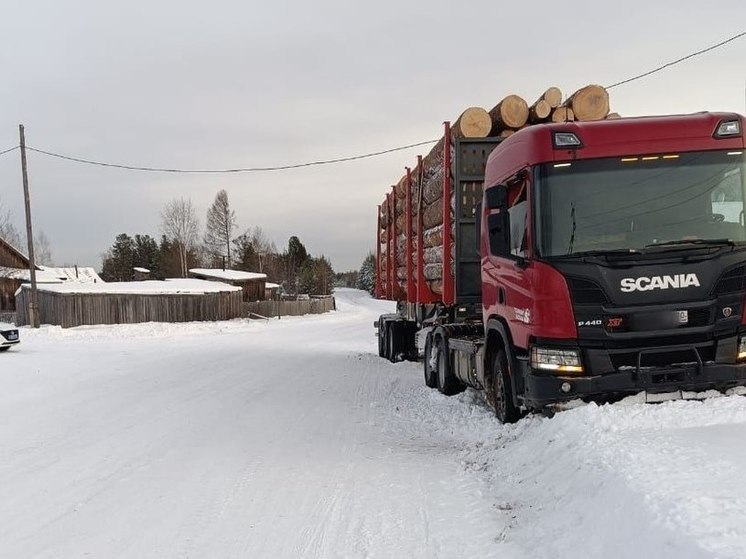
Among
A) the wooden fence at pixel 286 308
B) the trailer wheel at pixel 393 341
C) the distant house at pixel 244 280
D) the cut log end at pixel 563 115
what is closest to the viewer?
the cut log end at pixel 563 115

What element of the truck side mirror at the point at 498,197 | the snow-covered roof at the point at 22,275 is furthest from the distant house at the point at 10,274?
the truck side mirror at the point at 498,197

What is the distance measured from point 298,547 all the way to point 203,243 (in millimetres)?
75111

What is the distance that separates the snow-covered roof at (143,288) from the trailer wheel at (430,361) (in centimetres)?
2620

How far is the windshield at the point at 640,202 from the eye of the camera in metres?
5.09

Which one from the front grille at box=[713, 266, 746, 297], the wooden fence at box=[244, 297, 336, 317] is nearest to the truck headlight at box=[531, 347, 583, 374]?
the front grille at box=[713, 266, 746, 297]

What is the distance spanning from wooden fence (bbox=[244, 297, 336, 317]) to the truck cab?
37327mm

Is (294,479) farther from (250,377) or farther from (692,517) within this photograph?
(250,377)

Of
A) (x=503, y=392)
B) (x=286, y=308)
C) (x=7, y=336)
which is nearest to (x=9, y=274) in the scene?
(x=286, y=308)

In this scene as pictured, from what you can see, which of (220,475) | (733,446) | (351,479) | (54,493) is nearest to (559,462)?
(733,446)

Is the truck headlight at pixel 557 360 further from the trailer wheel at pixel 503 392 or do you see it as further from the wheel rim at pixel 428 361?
the wheel rim at pixel 428 361

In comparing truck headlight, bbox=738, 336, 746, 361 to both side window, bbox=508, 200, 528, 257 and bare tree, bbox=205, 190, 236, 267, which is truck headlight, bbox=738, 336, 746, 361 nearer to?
side window, bbox=508, 200, 528, 257

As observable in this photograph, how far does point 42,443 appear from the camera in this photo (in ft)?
21.5

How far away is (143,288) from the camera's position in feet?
116

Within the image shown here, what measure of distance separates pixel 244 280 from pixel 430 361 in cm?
4519
